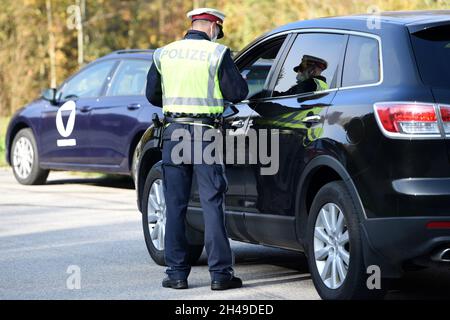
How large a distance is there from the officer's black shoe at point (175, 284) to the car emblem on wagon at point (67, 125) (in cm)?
747

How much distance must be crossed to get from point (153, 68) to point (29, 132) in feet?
28.1

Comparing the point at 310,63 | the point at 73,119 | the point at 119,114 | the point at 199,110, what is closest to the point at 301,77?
the point at 310,63

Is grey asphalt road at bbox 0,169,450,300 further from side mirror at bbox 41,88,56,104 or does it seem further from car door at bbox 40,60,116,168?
side mirror at bbox 41,88,56,104

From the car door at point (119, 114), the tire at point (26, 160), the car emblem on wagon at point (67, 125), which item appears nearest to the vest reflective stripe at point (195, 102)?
the car door at point (119, 114)

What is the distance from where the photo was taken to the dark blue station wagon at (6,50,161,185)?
14242 mm

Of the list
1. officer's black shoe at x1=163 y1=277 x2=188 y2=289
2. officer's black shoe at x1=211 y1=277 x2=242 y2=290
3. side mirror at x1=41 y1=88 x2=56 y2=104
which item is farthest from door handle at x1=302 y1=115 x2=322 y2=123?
side mirror at x1=41 y1=88 x2=56 y2=104

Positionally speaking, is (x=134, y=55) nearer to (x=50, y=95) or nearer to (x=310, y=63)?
(x=50, y=95)

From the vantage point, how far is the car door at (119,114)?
14.1 metres

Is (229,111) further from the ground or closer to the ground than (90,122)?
further from the ground

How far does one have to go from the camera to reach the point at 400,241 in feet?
20.7

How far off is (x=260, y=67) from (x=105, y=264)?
1.95 meters

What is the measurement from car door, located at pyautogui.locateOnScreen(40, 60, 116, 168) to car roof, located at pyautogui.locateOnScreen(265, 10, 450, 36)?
294 inches

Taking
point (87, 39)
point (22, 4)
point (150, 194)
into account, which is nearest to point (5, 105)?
point (22, 4)

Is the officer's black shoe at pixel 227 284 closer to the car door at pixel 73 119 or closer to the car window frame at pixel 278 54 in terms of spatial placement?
the car window frame at pixel 278 54
